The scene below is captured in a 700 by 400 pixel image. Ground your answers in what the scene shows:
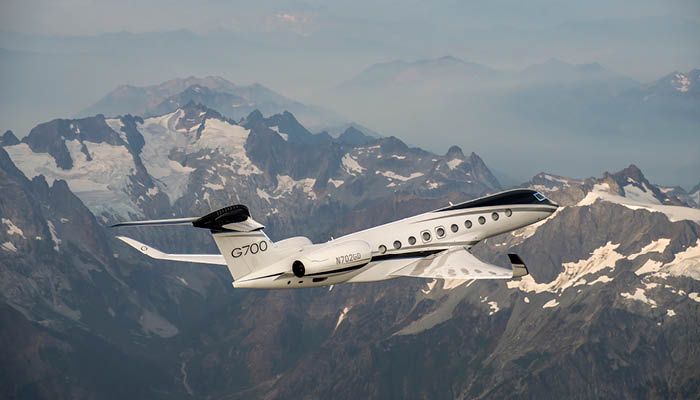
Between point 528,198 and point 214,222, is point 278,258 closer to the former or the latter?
point 214,222

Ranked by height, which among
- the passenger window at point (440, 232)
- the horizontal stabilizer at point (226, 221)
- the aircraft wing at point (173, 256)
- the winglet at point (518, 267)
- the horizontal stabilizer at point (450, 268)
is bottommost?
the horizontal stabilizer at point (450, 268)

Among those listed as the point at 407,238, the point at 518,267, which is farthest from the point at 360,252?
the point at 518,267

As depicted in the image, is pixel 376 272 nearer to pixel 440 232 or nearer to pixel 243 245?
pixel 440 232

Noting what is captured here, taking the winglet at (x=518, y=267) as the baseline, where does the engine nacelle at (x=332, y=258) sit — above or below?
above

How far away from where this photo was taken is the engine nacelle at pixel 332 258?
94906mm

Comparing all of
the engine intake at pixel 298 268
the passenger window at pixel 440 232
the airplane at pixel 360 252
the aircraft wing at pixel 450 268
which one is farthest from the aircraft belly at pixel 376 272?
the passenger window at pixel 440 232

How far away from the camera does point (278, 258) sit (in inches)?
3875

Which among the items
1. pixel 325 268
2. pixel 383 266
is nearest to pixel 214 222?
pixel 325 268

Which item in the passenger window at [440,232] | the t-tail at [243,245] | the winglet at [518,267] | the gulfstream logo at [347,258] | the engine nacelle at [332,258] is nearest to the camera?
the winglet at [518,267]

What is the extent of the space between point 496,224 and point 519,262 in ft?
66.6

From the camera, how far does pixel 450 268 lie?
335ft

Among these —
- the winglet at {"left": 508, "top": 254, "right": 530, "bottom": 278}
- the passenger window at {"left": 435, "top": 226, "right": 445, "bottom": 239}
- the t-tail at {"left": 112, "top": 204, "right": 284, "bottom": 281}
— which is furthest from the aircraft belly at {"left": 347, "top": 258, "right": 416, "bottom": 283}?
the winglet at {"left": 508, "top": 254, "right": 530, "bottom": 278}

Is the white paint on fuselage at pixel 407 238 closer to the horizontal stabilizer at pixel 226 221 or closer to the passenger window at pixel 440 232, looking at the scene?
the passenger window at pixel 440 232

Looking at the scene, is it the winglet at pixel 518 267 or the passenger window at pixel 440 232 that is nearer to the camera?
the winglet at pixel 518 267
